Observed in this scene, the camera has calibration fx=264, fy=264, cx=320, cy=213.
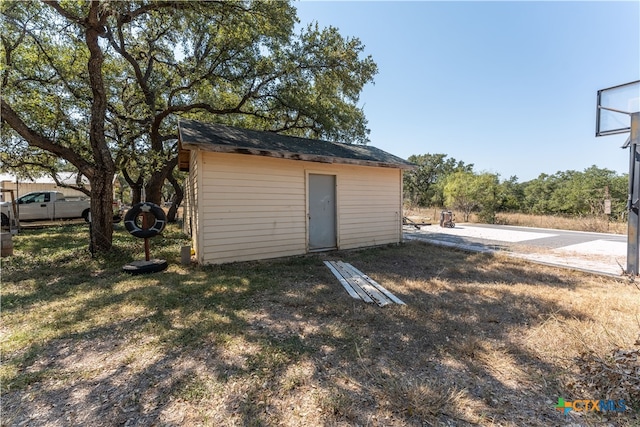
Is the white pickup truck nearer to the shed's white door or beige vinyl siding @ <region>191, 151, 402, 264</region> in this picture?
beige vinyl siding @ <region>191, 151, 402, 264</region>

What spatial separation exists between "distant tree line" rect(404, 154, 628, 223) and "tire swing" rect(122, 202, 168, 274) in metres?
7.08

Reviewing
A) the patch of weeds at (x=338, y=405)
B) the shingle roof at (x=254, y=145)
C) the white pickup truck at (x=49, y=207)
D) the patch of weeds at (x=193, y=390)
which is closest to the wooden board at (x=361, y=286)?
the patch of weeds at (x=338, y=405)

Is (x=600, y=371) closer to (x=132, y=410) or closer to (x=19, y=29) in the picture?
(x=132, y=410)

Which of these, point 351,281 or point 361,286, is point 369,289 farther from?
point 351,281

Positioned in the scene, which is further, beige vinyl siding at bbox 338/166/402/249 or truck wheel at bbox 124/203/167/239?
beige vinyl siding at bbox 338/166/402/249

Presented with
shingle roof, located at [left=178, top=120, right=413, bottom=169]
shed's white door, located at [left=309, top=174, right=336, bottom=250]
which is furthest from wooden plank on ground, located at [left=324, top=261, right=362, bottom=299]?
shingle roof, located at [left=178, top=120, right=413, bottom=169]

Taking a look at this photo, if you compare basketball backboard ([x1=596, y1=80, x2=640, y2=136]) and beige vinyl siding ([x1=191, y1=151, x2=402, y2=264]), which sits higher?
basketball backboard ([x1=596, y1=80, x2=640, y2=136])

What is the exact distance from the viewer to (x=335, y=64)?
332 inches

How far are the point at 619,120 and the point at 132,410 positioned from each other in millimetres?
8121

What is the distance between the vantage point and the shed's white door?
6824 millimetres

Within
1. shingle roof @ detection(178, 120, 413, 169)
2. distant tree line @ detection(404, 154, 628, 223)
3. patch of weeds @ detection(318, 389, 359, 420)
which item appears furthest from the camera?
distant tree line @ detection(404, 154, 628, 223)

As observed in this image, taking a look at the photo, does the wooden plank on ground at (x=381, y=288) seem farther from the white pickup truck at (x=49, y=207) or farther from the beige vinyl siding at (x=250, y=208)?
the white pickup truck at (x=49, y=207)

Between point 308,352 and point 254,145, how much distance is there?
458cm

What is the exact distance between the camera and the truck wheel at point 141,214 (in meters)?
4.92
